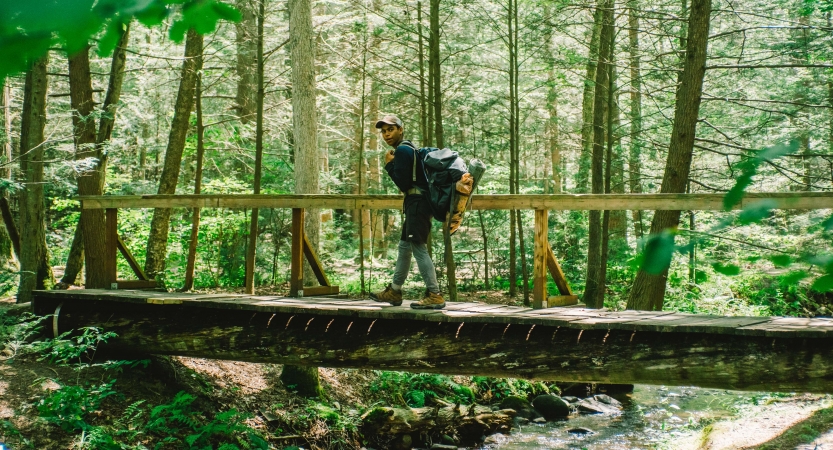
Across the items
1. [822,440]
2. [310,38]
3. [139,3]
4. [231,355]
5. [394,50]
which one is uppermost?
[394,50]

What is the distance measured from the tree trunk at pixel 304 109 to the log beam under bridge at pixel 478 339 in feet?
8.30

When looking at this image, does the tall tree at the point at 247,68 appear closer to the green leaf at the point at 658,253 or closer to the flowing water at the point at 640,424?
the flowing water at the point at 640,424

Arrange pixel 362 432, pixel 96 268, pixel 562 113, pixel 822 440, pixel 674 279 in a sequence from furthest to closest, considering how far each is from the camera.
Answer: pixel 562 113, pixel 674 279, pixel 96 268, pixel 362 432, pixel 822 440

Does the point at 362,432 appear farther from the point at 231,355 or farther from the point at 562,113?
the point at 562,113

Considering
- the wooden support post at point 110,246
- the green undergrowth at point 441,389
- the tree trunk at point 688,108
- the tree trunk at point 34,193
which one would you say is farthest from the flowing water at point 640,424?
the tree trunk at point 34,193

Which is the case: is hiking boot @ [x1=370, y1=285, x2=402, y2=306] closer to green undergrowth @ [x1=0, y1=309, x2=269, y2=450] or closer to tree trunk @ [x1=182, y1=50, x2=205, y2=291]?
green undergrowth @ [x1=0, y1=309, x2=269, y2=450]

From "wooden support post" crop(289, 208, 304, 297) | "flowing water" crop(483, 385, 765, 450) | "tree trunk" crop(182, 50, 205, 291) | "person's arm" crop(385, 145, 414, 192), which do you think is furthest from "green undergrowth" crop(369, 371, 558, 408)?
"person's arm" crop(385, 145, 414, 192)

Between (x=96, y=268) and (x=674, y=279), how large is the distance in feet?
46.1

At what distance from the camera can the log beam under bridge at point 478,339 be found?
543cm

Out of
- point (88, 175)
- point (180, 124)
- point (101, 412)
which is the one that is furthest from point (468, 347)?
point (180, 124)

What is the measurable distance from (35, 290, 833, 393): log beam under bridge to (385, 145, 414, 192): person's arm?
132cm

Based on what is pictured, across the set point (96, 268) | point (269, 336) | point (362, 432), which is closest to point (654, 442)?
point (362, 432)

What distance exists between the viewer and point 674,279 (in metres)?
17.4

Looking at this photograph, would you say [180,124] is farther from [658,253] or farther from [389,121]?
[658,253]
